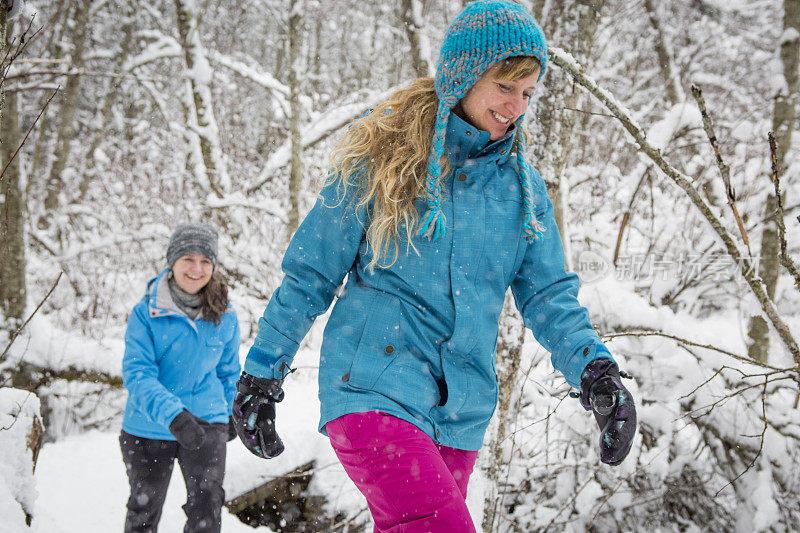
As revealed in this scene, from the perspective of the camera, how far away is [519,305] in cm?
179

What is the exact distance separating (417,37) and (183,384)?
13.0 feet

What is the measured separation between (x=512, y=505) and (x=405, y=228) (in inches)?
91.4

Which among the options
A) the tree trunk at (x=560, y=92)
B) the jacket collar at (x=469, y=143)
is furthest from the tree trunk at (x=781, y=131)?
the jacket collar at (x=469, y=143)

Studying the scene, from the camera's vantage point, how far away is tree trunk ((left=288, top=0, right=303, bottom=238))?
611 cm

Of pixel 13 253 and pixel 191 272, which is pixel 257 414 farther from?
pixel 13 253

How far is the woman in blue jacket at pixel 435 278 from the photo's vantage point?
1448 millimetres

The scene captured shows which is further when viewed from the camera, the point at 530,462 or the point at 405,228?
the point at 530,462

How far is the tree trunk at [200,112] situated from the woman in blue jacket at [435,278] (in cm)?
529

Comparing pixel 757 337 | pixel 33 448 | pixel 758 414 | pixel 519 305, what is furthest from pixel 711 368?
pixel 33 448

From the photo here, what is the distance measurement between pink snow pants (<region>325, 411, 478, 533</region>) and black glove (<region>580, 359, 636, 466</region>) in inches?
16.4

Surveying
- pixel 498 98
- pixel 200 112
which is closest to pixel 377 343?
pixel 498 98

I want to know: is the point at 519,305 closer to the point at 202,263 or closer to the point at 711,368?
the point at 202,263

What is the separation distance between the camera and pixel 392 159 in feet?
5.27

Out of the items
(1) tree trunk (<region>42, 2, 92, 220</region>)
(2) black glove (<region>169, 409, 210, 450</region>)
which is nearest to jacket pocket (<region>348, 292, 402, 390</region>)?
(2) black glove (<region>169, 409, 210, 450</region>)
